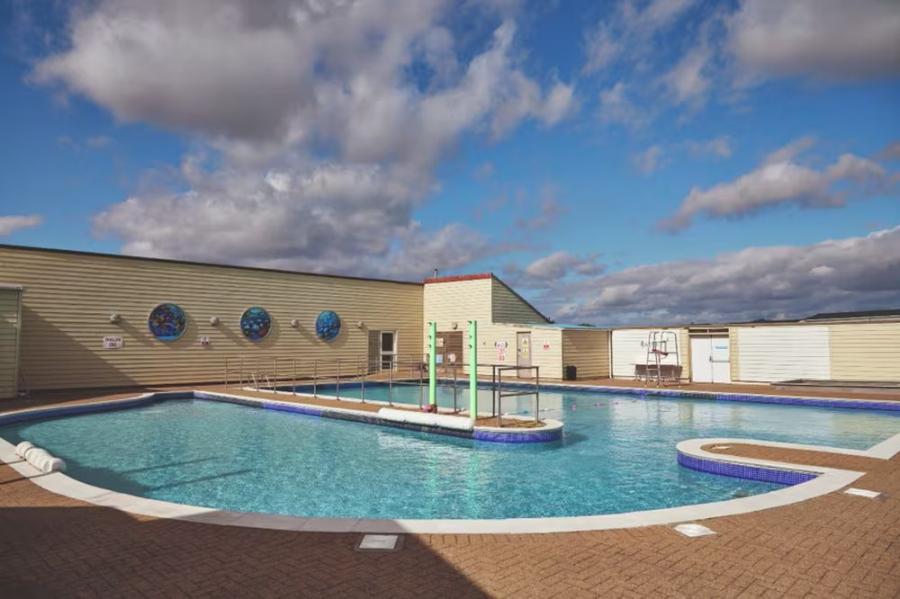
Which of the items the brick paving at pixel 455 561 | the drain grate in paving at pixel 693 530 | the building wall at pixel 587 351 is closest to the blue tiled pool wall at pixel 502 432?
the brick paving at pixel 455 561

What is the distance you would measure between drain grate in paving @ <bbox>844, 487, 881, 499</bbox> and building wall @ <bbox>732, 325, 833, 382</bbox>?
1415 cm

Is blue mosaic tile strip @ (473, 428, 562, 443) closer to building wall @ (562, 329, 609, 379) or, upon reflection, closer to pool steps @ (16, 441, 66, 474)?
pool steps @ (16, 441, 66, 474)

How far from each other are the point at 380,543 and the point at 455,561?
659 mm

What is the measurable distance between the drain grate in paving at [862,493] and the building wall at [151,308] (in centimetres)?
1845

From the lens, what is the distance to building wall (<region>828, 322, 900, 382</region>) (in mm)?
16578

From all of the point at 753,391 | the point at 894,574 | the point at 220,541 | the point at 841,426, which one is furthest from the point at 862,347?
the point at 220,541

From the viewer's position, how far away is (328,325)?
72.8ft

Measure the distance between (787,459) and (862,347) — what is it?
42.6 ft

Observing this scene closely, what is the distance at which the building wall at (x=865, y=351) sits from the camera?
16.6 meters

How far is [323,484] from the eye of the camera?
7398 millimetres

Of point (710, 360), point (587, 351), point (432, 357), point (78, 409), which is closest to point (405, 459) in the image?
point (432, 357)

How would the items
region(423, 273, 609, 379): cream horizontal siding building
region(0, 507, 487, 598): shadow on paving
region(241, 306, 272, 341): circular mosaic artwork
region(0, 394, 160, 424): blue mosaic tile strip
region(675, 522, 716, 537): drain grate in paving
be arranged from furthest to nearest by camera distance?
1. region(423, 273, 609, 379): cream horizontal siding building
2. region(241, 306, 272, 341): circular mosaic artwork
3. region(0, 394, 160, 424): blue mosaic tile strip
4. region(675, 522, 716, 537): drain grate in paving
5. region(0, 507, 487, 598): shadow on paving

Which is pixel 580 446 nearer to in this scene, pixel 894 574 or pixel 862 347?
pixel 894 574

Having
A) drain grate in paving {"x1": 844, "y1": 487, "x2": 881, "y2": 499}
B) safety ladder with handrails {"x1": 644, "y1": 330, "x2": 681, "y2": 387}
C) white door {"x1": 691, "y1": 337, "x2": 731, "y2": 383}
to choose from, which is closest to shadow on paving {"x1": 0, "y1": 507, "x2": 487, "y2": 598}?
drain grate in paving {"x1": 844, "y1": 487, "x2": 881, "y2": 499}
